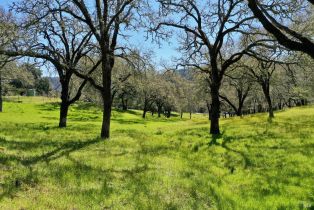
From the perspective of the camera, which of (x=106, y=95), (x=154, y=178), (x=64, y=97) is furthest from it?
(x=64, y=97)

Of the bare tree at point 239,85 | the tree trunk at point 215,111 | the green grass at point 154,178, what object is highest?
the bare tree at point 239,85

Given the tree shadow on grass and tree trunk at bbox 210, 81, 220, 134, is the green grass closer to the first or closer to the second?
the tree shadow on grass

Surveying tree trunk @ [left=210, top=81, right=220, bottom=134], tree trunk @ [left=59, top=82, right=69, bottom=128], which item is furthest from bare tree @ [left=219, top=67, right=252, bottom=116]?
tree trunk @ [left=59, top=82, right=69, bottom=128]

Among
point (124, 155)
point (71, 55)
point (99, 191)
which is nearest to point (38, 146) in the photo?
point (124, 155)

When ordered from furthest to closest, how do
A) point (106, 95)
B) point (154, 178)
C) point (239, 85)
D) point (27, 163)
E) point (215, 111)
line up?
point (239, 85) → point (215, 111) → point (106, 95) → point (27, 163) → point (154, 178)

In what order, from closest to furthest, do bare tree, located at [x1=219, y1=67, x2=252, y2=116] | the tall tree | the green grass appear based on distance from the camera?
the green grass < the tall tree < bare tree, located at [x1=219, y1=67, x2=252, y2=116]

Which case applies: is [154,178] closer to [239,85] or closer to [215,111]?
[215,111]

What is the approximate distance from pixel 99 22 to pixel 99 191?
15376mm

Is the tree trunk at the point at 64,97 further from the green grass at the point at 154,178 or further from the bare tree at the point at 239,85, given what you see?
the green grass at the point at 154,178

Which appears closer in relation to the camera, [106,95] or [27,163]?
[27,163]

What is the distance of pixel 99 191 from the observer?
30.2 feet

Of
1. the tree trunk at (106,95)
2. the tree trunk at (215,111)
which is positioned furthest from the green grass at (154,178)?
the tree trunk at (215,111)

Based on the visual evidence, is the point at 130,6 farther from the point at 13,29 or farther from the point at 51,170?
the point at 51,170

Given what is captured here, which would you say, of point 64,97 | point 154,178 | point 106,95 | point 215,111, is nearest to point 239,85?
point 215,111
